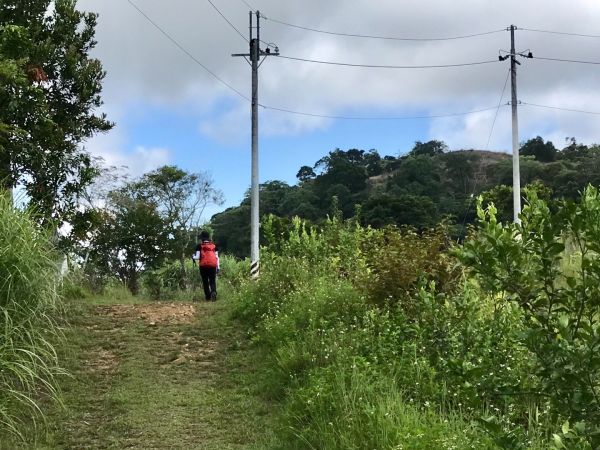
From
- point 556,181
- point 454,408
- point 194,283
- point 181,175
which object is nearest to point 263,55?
point 181,175

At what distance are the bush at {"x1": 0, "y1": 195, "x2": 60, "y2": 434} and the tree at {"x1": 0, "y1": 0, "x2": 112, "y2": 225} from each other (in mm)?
3833

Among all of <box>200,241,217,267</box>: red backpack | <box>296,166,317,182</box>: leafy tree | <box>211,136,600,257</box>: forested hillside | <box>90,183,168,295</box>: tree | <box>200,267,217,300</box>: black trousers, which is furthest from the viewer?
<box>296,166,317,182</box>: leafy tree

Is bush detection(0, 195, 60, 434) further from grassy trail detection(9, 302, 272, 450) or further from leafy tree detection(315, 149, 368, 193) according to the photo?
leafy tree detection(315, 149, 368, 193)

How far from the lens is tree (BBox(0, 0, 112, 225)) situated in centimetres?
995

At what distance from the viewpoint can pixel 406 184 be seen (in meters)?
38.1

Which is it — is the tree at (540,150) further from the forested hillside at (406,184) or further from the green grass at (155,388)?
the green grass at (155,388)

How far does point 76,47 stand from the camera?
11.7 metres

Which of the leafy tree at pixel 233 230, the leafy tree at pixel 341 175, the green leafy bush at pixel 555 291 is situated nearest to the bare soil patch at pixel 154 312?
the green leafy bush at pixel 555 291

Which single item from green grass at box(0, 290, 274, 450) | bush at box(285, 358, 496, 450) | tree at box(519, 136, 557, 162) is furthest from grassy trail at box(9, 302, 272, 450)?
tree at box(519, 136, 557, 162)

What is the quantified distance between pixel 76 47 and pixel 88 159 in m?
2.10

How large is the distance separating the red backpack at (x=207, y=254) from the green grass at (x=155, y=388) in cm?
301

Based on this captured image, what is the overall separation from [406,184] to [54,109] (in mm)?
28576

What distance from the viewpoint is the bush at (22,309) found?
5.14 metres

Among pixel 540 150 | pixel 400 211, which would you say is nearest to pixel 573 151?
pixel 540 150
